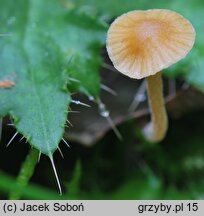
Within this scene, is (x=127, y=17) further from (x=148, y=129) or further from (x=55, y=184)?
(x=55, y=184)

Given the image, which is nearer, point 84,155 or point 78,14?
point 78,14

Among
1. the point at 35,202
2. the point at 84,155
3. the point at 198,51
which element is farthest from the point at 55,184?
the point at 198,51

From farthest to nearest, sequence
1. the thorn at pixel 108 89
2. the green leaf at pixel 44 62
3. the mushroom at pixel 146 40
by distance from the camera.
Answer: the thorn at pixel 108 89 → the green leaf at pixel 44 62 → the mushroom at pixel 146 40

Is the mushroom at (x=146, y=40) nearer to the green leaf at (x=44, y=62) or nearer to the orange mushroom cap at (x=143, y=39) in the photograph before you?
the orange mushroom cap at (x=143, y=39)

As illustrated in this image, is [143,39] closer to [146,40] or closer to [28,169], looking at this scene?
[146,40]

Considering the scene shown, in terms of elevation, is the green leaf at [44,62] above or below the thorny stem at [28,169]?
above

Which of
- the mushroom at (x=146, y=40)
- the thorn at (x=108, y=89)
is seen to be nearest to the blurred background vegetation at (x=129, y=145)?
the thorn at (x=108, y=89)
